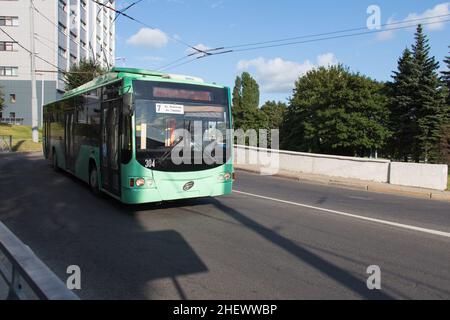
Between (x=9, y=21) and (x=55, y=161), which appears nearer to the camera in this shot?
(x=55, y=161)

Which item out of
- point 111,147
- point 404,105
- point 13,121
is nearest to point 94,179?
point 111,147

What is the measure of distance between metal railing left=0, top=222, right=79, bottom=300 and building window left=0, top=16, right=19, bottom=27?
57.9 meters

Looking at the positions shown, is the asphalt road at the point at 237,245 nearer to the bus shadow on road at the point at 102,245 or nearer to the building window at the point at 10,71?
the bus shadow on road at the point at 102,245

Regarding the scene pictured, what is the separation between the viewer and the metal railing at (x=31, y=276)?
2.46m

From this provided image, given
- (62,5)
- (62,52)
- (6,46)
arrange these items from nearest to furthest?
1. (6,46)
2. (62,5)
3. (62,52)

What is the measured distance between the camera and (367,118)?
49125mm

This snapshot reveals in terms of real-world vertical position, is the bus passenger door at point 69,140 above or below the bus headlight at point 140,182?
above

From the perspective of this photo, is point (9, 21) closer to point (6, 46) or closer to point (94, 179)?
point (6, 46)

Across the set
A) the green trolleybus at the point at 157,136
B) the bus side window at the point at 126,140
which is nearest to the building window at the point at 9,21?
the green trolleybus at the point at 157,136

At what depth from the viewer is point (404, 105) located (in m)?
48.9

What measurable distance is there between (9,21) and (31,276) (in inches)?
2338

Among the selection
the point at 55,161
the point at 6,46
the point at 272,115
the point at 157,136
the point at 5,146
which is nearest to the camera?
the point at 157,136

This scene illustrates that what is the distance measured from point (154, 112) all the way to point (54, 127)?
9779 millimetres

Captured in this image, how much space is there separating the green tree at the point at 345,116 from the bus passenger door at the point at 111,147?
4205 centimetres
